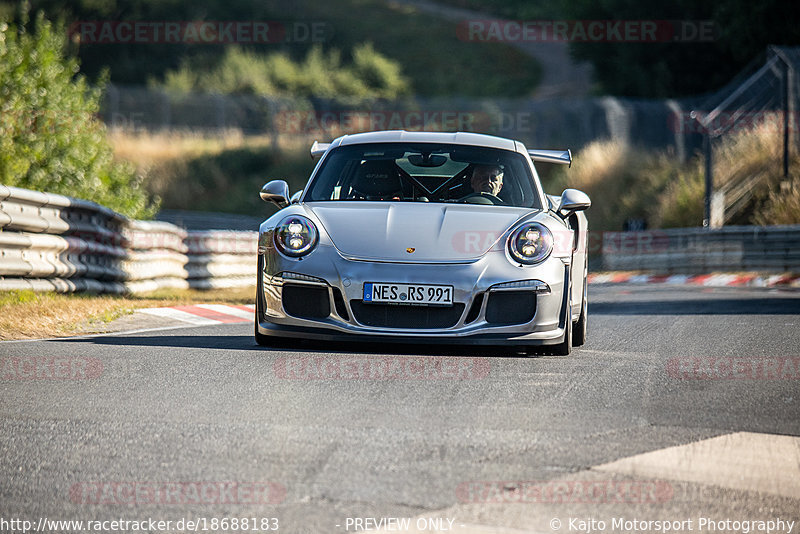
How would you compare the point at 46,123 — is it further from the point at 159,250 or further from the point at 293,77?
the point at 293,77

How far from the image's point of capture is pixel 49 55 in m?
14.8

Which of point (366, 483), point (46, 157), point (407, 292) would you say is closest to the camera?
point (366, 483)

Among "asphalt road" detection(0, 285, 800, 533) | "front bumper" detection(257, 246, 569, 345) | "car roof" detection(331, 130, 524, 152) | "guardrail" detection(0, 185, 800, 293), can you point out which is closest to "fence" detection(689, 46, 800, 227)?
"guardrail" detection(0, 185, 800, 293)

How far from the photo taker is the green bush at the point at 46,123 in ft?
46.0

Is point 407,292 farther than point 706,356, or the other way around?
point 706,356

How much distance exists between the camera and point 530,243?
6.96 meters

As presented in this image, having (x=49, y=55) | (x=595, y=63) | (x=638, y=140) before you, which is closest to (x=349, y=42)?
(x=595, y=63)

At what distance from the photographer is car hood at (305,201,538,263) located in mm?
6836

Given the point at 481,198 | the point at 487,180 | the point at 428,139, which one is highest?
the point at 428,139

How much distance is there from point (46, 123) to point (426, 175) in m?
8.02

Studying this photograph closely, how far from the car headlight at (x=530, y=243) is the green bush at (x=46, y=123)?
27.6 ft

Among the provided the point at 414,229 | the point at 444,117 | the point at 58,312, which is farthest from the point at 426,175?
the point at 444,117

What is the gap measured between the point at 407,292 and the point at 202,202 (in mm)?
32878

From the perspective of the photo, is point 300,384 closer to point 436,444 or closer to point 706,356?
point 436,444
